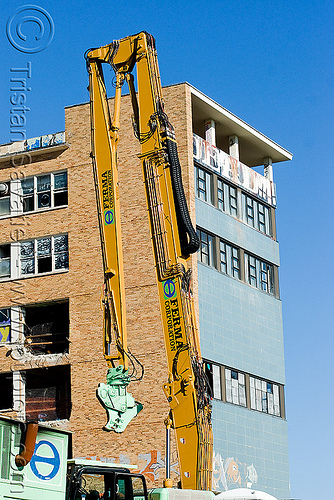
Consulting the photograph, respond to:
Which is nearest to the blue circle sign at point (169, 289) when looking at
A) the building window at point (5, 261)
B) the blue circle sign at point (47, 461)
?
the blue circle sign at point (47, 461)

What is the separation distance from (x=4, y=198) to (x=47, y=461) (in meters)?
29.5

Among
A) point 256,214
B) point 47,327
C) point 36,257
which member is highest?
point 256,214

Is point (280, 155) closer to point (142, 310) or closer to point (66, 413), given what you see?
point (142, 310)

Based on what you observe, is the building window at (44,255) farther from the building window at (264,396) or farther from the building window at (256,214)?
the building window at (264,396)

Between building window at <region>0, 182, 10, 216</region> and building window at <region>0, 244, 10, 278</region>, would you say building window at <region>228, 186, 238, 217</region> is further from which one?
building window at <region>0, 244, 10, 278</region>

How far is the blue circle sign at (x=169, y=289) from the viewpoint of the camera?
21625mm

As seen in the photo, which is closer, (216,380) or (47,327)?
(216,380)

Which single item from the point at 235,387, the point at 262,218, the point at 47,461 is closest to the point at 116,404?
the point at 47,461

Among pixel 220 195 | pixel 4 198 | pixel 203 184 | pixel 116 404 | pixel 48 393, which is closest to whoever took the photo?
pixel 116 404

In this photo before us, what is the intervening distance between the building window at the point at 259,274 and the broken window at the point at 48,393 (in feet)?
31.7

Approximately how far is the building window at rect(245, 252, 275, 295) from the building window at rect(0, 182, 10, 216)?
38.3 ft

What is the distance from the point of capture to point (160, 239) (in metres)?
22.0

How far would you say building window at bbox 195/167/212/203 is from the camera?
40625 mm

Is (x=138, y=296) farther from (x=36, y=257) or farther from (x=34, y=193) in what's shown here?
(x=34, y=193)
